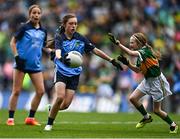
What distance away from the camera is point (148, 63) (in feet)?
51.2

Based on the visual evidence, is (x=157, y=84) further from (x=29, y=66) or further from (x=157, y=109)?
(x=29, y=66)

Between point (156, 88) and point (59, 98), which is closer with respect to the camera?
point (59, 98)

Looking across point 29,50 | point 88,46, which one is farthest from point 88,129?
point 29,50

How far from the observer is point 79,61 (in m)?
14.6

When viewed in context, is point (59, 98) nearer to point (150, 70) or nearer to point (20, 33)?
point (150, 70)

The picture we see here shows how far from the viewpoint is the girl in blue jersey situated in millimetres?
15070

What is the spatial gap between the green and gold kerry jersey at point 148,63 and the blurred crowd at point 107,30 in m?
9.44

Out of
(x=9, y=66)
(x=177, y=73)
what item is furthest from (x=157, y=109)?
(x=9, y=66)

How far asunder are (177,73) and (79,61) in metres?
10.2

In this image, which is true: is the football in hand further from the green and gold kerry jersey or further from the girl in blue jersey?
the green and gold kerry jersey

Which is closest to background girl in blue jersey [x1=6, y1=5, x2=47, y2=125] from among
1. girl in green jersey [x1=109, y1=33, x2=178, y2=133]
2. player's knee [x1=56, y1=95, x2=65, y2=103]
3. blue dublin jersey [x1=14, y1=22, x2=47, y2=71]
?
blue dublin jersey [x1=14, y1=22, x2=47, y2=71]

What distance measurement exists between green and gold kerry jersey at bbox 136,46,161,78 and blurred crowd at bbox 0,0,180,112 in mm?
9442

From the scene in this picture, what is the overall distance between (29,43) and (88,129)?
2.36 m

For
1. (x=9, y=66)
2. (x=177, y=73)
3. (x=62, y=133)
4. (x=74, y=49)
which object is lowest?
(x=9, y=66)
